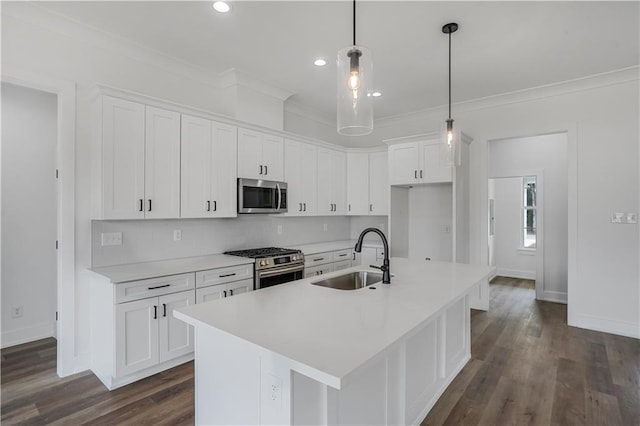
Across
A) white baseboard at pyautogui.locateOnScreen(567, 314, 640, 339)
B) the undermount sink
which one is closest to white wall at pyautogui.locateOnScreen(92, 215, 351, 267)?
the undermount sink

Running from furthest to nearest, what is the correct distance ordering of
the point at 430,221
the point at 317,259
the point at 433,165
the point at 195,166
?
the point at 430,221 → the point at 433,165 → the point at 317,259 → the point at 195,166

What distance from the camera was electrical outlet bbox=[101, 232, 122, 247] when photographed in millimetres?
2961

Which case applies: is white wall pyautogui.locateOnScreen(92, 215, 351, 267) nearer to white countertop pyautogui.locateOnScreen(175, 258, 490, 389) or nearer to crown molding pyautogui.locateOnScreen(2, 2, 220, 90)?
crown molding pyautogui.locateOnScreen(2, 2, 220, 90)

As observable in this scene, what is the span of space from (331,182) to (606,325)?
3790mm

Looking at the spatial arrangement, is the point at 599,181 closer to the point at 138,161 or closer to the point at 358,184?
the point at 358,184

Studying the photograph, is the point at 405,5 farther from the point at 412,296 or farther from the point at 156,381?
the point at 156,381

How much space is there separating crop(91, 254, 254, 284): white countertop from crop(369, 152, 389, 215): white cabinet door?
96.6 inches

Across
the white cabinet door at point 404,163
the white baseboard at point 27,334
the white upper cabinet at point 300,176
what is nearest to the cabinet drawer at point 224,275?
the white upper cabinet at point 300,176

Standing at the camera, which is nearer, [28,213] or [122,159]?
[122,159]

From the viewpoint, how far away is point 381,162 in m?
5.19

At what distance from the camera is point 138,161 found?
2918 millimetres

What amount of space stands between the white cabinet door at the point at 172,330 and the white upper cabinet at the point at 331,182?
94.9 inches

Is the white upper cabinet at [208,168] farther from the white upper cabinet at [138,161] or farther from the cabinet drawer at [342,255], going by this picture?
the cabinet drawer at [342,255]

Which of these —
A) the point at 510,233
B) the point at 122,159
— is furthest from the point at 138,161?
the point at 510,233
